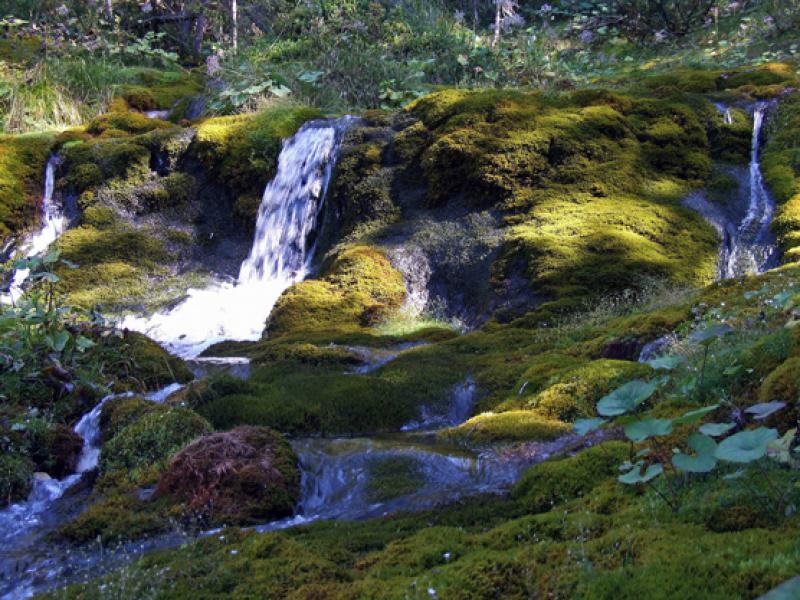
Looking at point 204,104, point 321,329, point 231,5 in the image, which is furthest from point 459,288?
point 231,5

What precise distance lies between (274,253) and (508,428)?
834cm

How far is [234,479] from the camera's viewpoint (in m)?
4.70

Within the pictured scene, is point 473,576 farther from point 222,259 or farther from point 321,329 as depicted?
point 222,259

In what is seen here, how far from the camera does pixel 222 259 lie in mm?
13812

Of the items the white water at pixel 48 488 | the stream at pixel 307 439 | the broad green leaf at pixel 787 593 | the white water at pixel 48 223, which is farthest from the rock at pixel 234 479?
the white water at pixel 48 223

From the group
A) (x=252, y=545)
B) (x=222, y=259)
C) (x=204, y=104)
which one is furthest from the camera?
(x=204, y=104)

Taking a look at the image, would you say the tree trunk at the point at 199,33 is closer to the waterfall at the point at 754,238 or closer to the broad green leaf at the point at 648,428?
the waterfall at the point at 754,238

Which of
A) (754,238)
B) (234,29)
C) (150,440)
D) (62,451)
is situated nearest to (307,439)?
(150,440)

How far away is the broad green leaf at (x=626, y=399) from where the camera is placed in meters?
2.99

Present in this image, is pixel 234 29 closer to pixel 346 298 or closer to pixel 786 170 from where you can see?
pixel 346 298

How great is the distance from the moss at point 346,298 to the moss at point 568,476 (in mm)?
5695

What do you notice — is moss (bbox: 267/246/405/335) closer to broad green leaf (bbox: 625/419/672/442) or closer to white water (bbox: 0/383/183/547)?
white water (bbox: 0/383/183/547)

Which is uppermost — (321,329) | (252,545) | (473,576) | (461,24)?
(461,24)

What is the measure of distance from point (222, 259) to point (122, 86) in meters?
7.11
